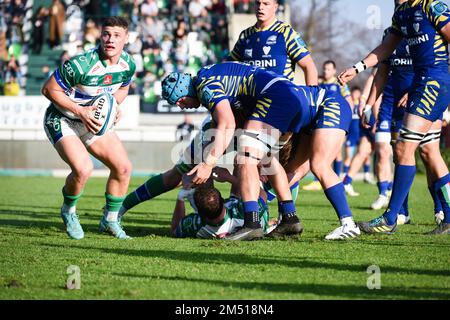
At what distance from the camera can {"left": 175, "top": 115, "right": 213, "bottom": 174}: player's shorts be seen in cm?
855

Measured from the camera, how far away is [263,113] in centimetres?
757

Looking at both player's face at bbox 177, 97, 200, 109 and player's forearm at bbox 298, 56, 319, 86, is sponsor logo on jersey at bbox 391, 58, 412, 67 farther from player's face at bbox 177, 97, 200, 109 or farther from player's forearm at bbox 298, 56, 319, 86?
player's face at bbox 177, 97, 200, 109

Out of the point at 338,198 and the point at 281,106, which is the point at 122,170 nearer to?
the point at 281,106

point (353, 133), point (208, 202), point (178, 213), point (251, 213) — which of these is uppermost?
point (208, 202)

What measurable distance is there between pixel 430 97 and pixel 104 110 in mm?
3119

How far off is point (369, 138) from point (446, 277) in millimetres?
9803

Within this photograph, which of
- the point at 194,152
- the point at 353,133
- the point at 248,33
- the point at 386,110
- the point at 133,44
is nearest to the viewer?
the point at 194,152

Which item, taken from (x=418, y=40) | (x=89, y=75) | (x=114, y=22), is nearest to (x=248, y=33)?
Result: (x=114, y=22)

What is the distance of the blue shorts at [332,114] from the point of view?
7.72 meters

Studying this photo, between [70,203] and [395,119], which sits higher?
[395,119]

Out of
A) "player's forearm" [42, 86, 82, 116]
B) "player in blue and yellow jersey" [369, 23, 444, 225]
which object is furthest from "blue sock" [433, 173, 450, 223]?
"player's forearm" [42, 86, 82, 116]

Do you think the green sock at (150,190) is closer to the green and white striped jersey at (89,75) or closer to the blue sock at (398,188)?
the green and white striped jersey at (89,75)

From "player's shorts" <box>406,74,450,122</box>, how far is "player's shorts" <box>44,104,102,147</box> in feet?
10.2
